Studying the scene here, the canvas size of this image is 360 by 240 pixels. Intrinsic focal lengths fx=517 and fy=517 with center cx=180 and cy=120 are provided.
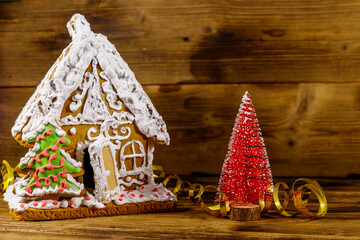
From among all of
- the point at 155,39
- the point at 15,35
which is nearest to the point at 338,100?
the point at 155,39

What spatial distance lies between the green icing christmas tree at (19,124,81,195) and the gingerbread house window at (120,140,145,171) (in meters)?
0.12

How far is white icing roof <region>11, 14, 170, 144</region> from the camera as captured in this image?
118 centimetres

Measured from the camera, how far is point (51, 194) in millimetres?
1166

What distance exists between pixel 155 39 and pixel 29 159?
0.73m

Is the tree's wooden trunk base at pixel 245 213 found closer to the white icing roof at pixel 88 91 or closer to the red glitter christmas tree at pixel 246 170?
the red glitter christmas tree at pixel 246 170

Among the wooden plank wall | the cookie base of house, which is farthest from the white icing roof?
the wooden plank wall

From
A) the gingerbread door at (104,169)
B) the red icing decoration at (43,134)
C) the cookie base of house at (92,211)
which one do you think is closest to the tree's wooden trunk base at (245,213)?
the cookie base of house at (92,211)

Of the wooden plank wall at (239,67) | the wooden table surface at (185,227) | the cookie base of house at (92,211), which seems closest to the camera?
the wooden table surface at (185,227)

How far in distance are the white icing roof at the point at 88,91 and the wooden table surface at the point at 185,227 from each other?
205mm

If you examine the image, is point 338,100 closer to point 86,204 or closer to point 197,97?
point 197,97

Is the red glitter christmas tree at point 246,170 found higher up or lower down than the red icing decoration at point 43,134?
lower down

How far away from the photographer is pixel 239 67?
1.72 metres

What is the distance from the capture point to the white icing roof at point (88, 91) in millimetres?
1185

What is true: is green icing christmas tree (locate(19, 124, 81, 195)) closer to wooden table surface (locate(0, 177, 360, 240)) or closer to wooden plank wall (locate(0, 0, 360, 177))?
wooden table surface (locate(0, 177, 360, 240))
